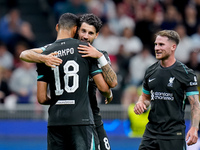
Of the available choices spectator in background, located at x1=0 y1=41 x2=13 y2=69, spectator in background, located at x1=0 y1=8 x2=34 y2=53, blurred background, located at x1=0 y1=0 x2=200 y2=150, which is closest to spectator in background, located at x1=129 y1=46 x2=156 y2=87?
blurred background, located at x1=0 y1=0 x2=200 y2=150

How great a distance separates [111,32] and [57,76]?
29.9ft

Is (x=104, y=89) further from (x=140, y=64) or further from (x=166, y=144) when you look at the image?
(x=140, y=64)

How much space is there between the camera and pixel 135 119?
1226cm

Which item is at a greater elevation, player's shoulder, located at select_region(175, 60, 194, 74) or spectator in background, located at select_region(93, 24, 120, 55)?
spectator in background, located at select_region(93, 24, 120, 55)

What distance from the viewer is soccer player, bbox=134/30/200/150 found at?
625cm

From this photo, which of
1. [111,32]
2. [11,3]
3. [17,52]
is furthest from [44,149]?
[11,3]

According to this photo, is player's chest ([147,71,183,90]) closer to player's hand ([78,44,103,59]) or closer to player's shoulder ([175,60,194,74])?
player's shoulder ([175,60,194,74])

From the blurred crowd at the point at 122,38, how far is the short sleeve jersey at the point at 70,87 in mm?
6610

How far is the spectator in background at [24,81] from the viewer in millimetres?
12477

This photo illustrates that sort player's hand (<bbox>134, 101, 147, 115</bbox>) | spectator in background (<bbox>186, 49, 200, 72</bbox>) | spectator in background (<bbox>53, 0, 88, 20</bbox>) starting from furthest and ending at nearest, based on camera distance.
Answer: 1. spectator in background (<bbox>53, 0, 88, 20</bbox>)
2. spectator in background (<bbox>186, 49, 200, 72</bbox>)
3. player's hand (<bbox>134, 101, 147, 115</bbox>)

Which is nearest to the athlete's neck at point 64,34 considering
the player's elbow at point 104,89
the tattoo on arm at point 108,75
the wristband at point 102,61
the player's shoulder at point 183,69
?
the wristband at point 102,61

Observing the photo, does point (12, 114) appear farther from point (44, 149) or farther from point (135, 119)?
point (135, 119)

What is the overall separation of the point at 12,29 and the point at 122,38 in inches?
139

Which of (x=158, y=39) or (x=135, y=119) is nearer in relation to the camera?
(x=158, y=39)
